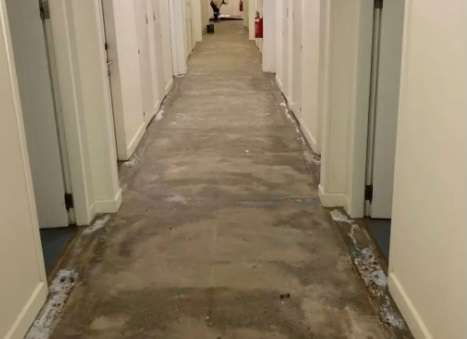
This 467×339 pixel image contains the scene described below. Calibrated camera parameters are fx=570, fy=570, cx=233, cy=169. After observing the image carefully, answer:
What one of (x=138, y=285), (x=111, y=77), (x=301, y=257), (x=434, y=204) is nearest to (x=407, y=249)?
(x=434, y=204)

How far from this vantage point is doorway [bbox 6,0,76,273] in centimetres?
321

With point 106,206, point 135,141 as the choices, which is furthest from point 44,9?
point 135,141

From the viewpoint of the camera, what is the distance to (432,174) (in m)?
2.17

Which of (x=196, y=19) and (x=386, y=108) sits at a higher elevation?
(x=196, y=19)

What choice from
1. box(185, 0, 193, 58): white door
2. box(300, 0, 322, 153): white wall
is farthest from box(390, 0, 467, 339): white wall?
box(185, 0, 193, 58): white door

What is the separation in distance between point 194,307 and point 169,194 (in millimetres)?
1566

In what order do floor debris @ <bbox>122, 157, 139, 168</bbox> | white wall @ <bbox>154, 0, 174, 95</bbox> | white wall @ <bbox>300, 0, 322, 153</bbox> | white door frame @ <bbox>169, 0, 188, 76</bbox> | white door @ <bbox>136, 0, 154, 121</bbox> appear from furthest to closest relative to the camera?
white door frame @ <bbox>169, 0, 188, 76</bbox>, white wall @ <bbox>154, 0, 174, 95</bbox>, white door @ <bbox>136, 0, 154, 121</bbox>, floor debris @ <bbox>122, 157, 139, 168</bbox>, white wall @ <bbox>300, 0, 322, 153</bbox>

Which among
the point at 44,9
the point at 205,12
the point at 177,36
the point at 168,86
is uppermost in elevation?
the point at 44,9

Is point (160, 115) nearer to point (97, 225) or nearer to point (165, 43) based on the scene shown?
point (165, 43)

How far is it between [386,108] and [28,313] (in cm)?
224

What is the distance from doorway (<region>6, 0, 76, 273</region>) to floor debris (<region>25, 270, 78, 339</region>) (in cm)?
14

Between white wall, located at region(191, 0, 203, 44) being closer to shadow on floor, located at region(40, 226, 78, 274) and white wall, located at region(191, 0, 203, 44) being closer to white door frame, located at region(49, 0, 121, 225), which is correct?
white door frame, located at region(49, 0, 121, 225)

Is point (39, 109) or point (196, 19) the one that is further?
point (196, 19)

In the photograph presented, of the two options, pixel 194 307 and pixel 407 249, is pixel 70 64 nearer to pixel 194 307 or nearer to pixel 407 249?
pixel 194 307
